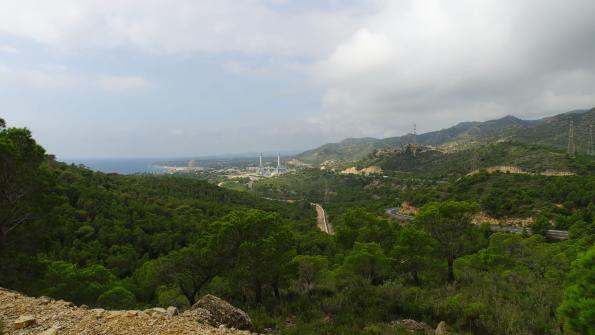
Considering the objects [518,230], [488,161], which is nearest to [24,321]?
[518,230]

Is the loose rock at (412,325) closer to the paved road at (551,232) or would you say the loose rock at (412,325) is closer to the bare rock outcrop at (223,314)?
the bare rock outcrop at (223,314)

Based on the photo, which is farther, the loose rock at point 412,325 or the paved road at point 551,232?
the paved road at point 551,232

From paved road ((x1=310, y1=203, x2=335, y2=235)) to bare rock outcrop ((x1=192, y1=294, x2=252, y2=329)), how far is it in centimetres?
4335

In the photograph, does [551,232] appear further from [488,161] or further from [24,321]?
[488,161]

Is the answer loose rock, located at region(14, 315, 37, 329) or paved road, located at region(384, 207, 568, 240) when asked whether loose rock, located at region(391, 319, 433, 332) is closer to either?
loose rock, located at region(14, 315, 37, 329)

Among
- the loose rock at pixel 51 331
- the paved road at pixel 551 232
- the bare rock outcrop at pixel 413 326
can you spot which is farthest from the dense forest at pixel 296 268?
the loose rock at pixel 51 331

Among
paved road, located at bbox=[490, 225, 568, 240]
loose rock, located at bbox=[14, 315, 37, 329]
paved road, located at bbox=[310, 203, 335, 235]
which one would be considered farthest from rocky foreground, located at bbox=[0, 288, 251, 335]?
paved road, located at bbox=[310, 203, 335, 235]

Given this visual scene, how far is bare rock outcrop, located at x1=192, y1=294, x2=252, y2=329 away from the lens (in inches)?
362

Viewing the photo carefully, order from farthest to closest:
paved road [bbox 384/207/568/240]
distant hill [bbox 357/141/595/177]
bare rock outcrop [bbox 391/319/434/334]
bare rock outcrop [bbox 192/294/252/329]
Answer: distant hill [bbox 357/141/595/177], paved road [bbox 384/207/568/240], bare rock outcrop [bbox 391/319/434/334], bare rock outcrop [bbox 192/294/252/329]

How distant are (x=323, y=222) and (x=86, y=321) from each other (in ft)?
189

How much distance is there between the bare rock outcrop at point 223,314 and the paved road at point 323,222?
1707 inches

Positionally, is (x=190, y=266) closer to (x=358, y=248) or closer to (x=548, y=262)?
(x=358, y=248)

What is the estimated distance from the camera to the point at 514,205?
4675 centimetres

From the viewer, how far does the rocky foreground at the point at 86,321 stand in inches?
267
